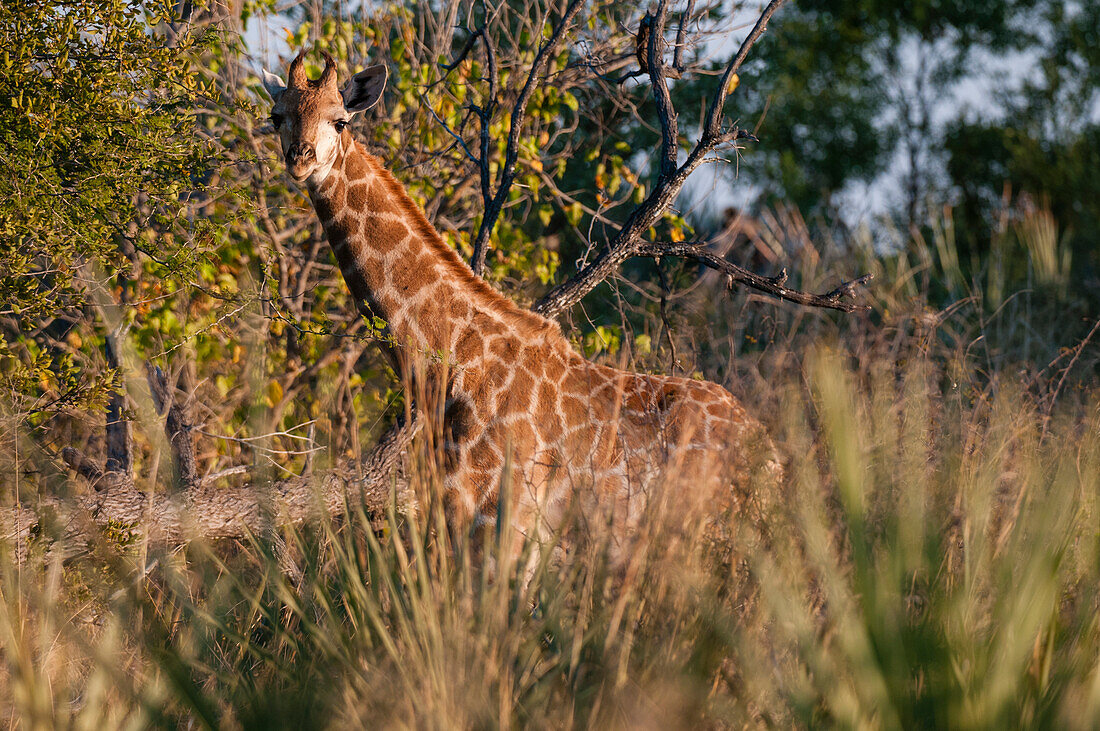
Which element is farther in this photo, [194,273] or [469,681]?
[194,273]

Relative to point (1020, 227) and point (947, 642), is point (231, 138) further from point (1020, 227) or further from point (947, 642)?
point (1020, 227)

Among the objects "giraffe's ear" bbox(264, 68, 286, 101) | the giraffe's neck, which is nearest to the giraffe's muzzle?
the giraffe's neck

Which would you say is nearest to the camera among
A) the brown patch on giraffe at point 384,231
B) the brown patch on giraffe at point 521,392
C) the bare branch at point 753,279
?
the brown patch on giraffe at point 521,392

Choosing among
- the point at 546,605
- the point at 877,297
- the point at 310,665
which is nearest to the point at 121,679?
the point at 310,665

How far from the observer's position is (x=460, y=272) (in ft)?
13.8

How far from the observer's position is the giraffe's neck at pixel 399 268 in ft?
13.4

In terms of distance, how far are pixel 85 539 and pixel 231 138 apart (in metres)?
2.40

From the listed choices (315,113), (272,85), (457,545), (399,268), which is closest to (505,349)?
(399,268)

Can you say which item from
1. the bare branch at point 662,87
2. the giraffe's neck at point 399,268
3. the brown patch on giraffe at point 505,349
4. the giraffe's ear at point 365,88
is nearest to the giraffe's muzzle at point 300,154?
the giraffe's neck at point 399,268

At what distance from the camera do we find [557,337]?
433 cm

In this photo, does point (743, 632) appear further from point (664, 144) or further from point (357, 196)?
point (357, 196)

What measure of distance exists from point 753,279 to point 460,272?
1366mm

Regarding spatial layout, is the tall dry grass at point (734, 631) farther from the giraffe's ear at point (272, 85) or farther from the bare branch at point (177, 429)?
the giraffe's ear at point (272, 85)

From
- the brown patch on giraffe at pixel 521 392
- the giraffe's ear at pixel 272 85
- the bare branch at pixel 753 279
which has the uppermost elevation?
the giraffe's ear at pixel 272 85
